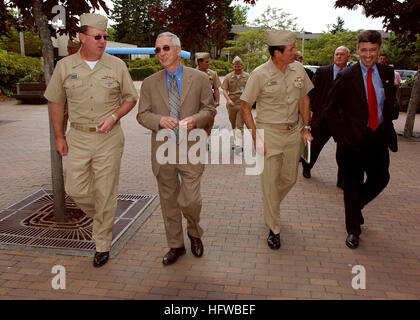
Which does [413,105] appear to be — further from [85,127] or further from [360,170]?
[85,127]

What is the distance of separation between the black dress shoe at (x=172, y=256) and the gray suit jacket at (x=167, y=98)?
0.79 metres

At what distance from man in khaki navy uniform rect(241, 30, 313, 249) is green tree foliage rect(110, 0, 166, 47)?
66334mm

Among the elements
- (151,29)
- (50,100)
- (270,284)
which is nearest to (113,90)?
(50,100)

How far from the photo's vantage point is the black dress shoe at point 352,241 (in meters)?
4.26

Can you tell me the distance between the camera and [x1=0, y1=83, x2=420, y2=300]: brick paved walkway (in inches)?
135

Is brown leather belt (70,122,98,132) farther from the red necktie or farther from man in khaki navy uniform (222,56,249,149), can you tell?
man in khaki navy uniform (222,56,249,149)

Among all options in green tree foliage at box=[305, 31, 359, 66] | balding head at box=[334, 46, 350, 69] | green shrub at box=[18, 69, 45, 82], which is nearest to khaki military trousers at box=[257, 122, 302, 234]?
balding head at box=[334, 46, 350, 69]

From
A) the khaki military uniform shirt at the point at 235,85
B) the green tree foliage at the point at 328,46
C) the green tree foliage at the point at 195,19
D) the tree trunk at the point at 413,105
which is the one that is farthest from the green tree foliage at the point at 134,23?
the green tree foliage at the point at 195,19

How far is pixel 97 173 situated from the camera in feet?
12.6

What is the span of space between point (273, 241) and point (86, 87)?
7.71 ft

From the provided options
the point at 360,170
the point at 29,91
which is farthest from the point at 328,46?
the point at 360,170

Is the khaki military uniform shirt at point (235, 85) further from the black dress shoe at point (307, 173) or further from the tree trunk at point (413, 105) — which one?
the tree trunk at point (413, 105)

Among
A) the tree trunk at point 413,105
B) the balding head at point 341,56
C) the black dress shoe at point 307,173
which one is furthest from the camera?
the tree trunk at point 413,105
